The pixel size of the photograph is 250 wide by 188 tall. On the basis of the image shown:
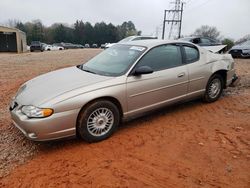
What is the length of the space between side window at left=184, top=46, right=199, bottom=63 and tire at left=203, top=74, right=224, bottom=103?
643 millimetres

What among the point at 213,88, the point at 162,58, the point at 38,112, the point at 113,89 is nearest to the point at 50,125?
the point at 38,112

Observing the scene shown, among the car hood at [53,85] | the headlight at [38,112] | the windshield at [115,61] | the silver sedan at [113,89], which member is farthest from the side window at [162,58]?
the headlight at [38,112]

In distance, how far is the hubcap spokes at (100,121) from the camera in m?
4.05

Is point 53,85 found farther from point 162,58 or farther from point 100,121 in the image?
point 162,58

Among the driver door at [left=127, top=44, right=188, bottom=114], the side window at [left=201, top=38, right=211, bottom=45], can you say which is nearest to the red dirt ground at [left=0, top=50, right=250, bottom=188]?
the driver door at [left=127, top=44, right=188, bottom=114]

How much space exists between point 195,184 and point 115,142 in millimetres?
1489

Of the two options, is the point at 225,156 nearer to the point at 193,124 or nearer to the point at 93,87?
the point at 193,124

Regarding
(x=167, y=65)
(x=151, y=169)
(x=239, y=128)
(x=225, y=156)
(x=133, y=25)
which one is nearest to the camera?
(x=151, y=169)

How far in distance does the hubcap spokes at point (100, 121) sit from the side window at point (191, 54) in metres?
2.13

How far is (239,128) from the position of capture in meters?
4.55

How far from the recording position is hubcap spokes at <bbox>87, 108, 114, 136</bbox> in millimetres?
4047

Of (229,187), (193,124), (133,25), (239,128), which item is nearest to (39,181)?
(229,187)

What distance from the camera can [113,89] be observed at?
4.17 metres

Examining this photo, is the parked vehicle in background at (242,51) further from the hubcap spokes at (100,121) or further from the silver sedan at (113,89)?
the hubcap spokes at (100,121)
